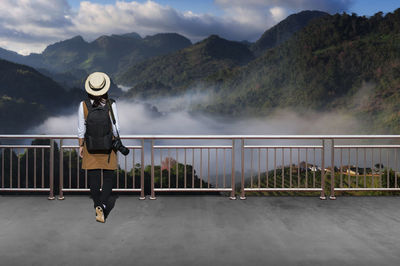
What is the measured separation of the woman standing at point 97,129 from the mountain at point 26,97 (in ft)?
302

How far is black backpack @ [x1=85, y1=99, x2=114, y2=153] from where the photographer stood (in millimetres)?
4445

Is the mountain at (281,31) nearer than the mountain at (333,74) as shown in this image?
No

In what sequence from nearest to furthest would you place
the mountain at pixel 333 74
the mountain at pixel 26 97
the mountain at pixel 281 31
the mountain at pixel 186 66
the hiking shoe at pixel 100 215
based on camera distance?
the hiking shoe at pixel 100 215, the mountain at pixel 333 74, the mountain at pixel 26 97, the mountain at pixel 186 66, the mountain at pixel 281 31

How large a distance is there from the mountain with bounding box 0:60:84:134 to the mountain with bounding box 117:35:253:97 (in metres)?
34.1

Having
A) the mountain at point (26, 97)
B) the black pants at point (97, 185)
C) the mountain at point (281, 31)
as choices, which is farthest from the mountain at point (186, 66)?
the black pants at point (97, 185)

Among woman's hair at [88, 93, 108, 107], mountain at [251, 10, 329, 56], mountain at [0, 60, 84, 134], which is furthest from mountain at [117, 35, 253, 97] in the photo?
woman's hair at [88, 93, 108, 107]

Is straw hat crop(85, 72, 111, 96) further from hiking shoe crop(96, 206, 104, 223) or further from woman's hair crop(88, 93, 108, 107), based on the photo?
hiking shoe crop(96, 206, 104, 223)

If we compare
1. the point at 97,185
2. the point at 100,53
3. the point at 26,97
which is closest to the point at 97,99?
the point at 97,185

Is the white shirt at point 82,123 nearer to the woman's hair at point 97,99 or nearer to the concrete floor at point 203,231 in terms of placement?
the woman's hair at point 97,99

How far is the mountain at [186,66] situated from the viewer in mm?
134000

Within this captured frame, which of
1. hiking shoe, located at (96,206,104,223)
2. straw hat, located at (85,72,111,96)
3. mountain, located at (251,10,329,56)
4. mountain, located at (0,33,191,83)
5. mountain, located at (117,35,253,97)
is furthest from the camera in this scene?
mountain, located at (0,33,191,83)

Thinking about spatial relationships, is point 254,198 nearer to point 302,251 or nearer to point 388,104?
point 302,251

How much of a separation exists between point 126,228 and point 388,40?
3650 inches

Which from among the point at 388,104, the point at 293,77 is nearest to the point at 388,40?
the point at 388,104
